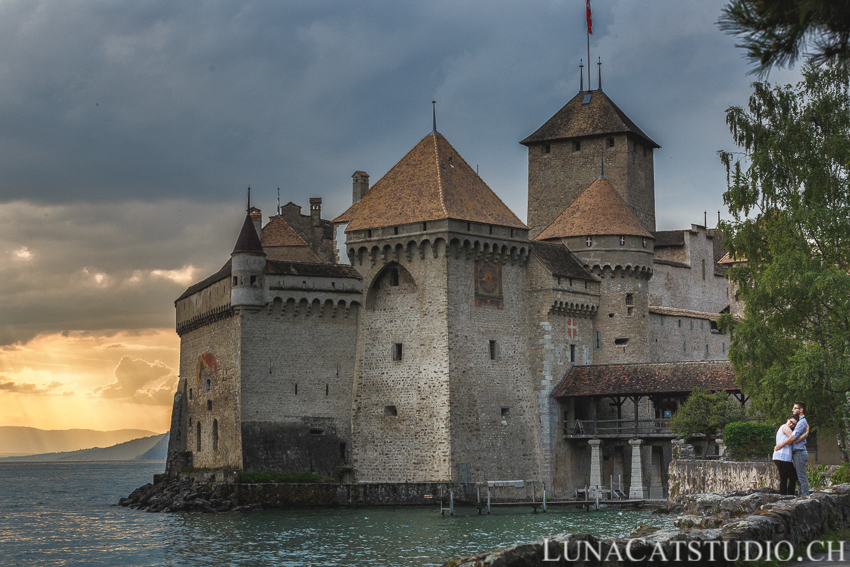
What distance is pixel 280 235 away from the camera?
5331 cm

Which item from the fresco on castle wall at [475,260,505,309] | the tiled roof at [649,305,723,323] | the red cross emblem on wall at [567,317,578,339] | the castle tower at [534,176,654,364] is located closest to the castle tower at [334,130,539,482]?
the fresco on castle wall at [475,260,505,309]

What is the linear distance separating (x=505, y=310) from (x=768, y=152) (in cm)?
1640

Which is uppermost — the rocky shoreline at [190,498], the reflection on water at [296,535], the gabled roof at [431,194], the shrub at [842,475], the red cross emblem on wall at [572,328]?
the gabled roof at [431,194]

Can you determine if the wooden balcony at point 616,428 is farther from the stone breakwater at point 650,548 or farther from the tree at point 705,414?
the stone breakwater at point 650,548

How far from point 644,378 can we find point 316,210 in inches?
811

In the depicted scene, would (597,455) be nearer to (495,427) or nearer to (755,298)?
(495,427)

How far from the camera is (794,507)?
13398 mm

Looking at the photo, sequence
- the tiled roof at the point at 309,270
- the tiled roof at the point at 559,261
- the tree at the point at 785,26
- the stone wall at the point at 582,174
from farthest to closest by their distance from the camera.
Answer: the stone wall at the point at 582,174
the tiled roof at the point at 559,261
the tiled roof at the point at 309,270
the tree at the point at 785,26

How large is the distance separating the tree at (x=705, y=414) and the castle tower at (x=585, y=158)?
61.4 ft

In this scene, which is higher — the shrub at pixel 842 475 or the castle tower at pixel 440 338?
the castle tower at pixel 440 338

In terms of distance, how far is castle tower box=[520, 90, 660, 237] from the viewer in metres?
56.6

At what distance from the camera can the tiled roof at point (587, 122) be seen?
5662cm

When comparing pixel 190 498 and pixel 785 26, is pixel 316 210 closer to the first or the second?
pixel 190 498

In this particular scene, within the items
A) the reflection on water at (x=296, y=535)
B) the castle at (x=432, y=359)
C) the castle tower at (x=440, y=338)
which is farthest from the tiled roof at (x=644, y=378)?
the reflection on water at (x=296, y=535)
